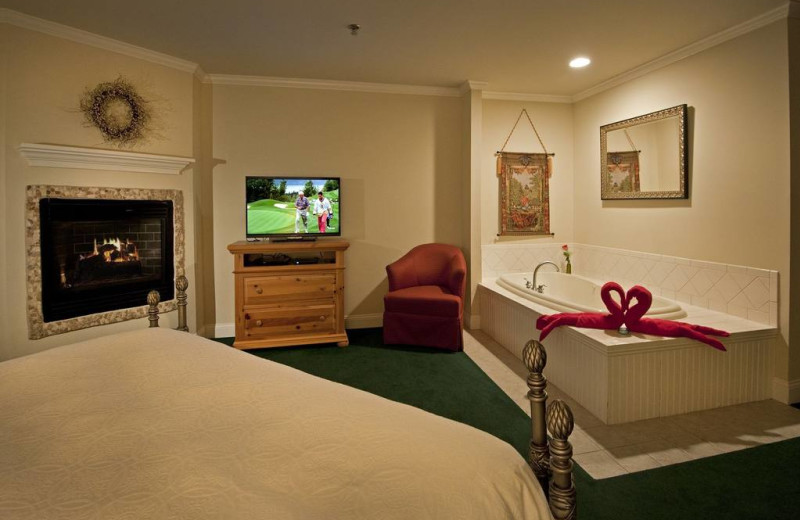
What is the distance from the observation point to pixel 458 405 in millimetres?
2834

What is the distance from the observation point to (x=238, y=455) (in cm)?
97

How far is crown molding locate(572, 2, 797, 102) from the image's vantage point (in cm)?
281

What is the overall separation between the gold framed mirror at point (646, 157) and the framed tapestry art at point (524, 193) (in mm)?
632

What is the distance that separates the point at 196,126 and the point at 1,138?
144 centimetres

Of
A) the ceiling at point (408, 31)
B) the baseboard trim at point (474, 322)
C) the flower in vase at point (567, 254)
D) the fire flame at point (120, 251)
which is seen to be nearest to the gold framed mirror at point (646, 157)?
the ceiling at point (408, 31)

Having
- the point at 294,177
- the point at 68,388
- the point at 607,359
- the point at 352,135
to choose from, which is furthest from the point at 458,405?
the point at 352,135

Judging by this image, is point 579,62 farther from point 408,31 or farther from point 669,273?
point 669,273

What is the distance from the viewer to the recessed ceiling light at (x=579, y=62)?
3.77 m

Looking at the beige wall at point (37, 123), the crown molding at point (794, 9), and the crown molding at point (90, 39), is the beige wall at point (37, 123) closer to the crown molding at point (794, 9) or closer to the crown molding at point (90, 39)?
the crown molding at point (90, 39)

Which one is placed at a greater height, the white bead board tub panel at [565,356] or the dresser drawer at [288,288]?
the dresser drawer at [288,288]

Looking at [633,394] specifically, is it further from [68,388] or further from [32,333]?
[32,333]

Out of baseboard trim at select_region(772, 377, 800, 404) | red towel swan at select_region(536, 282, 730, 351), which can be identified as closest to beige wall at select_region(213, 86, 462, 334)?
red towel swan at select_region(536, 282, 730, 351)

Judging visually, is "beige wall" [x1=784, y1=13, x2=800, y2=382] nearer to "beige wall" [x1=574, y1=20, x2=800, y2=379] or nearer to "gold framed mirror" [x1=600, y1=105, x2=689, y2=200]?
"beige wall" [x1=574, y1=20, x2=800, y2=379]

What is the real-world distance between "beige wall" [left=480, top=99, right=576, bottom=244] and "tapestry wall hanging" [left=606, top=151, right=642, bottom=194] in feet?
2.12
